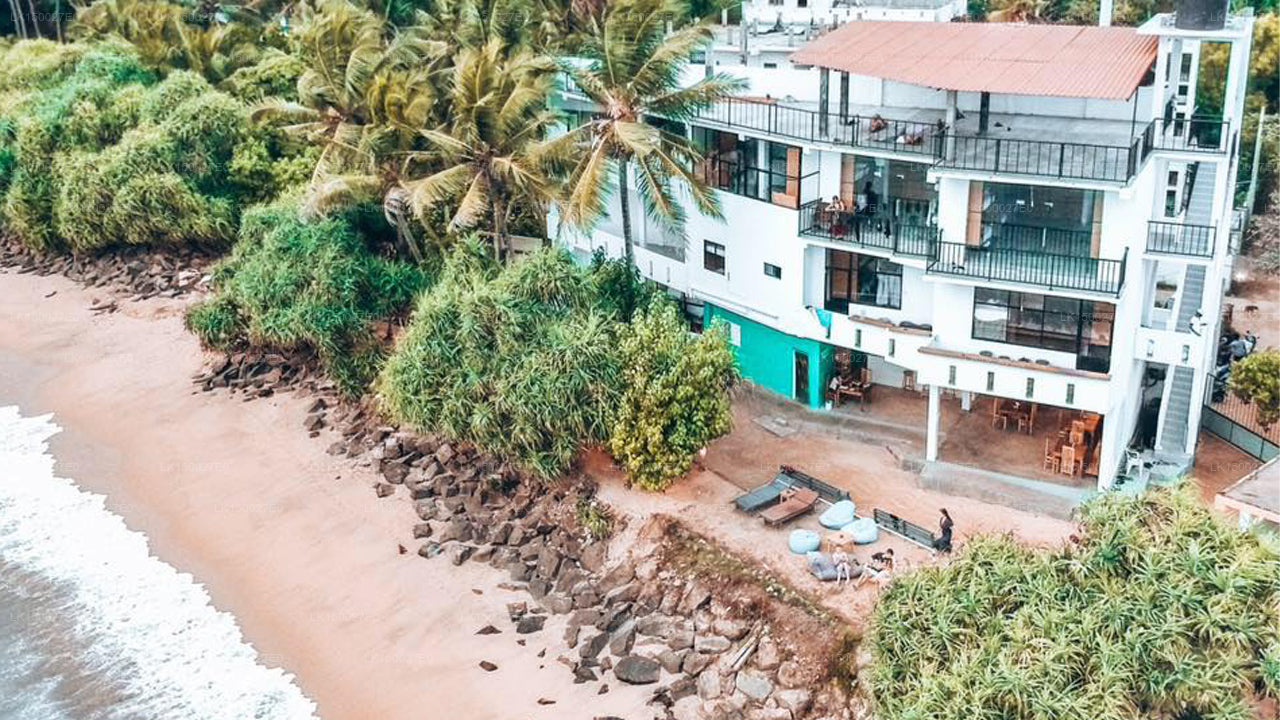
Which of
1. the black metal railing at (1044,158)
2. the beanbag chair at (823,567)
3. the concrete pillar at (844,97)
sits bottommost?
the beanbag chair at (823,567)

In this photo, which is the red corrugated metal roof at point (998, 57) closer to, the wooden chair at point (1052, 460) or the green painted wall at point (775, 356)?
the green painted wall at point (775, 356)

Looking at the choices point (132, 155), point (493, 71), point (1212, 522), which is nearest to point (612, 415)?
point (493, 71)

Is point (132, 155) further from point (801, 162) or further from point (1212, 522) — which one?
point (1212, 522)

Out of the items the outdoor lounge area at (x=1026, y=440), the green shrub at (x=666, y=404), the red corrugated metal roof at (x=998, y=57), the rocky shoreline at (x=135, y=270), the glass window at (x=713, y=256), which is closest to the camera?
the red corrugated metal roof at (x=998, y=57)

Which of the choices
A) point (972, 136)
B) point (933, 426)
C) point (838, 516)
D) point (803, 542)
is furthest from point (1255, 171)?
point (803, 542)

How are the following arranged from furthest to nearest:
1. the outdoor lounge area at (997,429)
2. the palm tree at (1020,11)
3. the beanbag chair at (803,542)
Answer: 1. the palm tree at (1020,11)
2. the outdoor lounge area at (997,429)
3. the beanbag chair at (803,542)

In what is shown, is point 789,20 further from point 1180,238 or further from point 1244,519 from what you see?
point 1244,519

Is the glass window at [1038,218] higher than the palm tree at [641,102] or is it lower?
lower

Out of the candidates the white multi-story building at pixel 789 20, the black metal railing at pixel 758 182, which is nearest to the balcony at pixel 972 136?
the black metal railing at pixel 758 182
